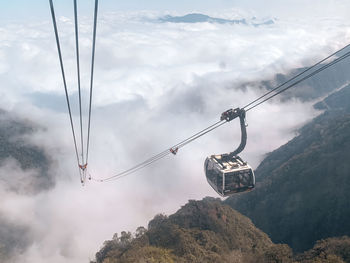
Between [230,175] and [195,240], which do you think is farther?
[195,240]

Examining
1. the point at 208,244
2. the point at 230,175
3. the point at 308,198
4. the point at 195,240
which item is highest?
the point at 230,175

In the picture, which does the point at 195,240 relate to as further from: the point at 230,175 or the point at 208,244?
the point at 230,175

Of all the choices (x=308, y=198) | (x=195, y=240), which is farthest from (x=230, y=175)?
(x=308, y=198)

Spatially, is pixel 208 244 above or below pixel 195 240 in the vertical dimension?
above

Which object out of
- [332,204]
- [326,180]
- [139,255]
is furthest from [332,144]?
[139,255]

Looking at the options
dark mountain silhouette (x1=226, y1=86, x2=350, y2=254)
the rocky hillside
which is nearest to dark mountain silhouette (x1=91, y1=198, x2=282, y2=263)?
the rocky hillside

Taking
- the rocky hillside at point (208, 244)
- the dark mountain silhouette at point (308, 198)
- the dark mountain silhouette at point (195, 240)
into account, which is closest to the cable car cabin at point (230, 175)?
the rocky hillside at point (208, 244)

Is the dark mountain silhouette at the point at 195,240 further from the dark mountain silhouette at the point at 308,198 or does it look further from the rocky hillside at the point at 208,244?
the dark mountain silhouette at the point at 308,198
